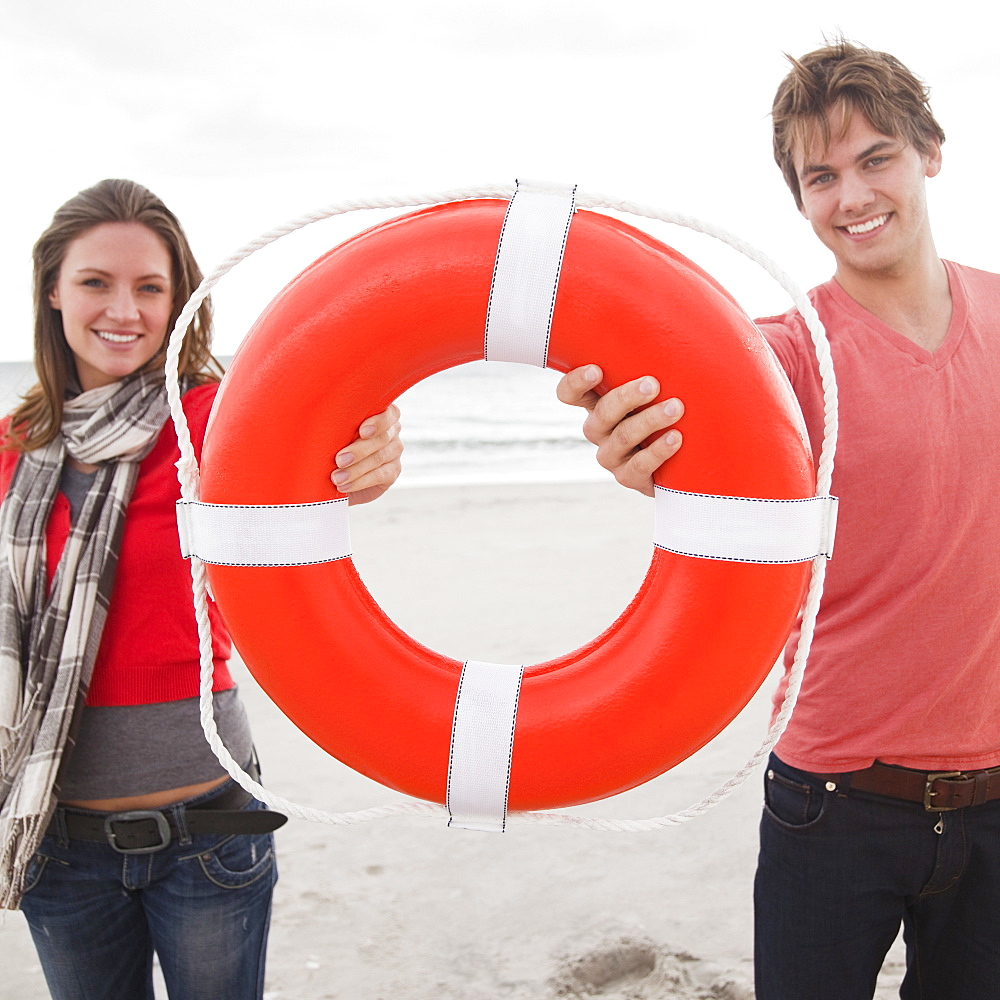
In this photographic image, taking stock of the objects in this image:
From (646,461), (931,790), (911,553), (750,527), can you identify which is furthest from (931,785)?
(646,461)

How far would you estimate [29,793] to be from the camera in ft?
4.41

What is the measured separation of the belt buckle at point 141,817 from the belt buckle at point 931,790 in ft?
3.47

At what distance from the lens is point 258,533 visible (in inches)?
42.3

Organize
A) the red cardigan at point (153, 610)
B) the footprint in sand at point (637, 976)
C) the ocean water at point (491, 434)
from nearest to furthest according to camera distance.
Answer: the red cardigan at point (153, 610)
the footprint in sand at point (637, 976)
the ocean water at point (491, 434)

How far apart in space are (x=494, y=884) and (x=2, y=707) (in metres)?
1.40

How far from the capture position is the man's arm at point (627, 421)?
1.03m

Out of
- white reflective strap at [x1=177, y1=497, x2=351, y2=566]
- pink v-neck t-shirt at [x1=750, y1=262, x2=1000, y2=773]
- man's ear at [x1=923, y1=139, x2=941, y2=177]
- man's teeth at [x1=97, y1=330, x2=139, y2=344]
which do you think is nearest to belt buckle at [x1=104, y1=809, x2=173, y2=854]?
white reflective strap at [x1=177, y1=497, x2=351, y2=566]

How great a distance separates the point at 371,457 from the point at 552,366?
0.80 ft

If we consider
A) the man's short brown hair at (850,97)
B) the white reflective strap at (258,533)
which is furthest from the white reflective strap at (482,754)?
the man's short brown hair at (850,97)

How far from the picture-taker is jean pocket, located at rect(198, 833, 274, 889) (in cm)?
136

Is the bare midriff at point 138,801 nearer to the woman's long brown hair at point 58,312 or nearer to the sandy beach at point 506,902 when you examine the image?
the woman's long brown hair at point 58,312

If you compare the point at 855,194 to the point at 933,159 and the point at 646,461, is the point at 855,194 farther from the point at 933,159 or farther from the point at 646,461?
the point at 646,461

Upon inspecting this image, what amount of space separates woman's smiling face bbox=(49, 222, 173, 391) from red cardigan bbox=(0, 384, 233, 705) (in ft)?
0.45

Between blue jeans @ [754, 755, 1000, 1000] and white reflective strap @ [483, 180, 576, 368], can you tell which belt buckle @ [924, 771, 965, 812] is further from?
white reflective strap @ [483, 180, 576, 368]
